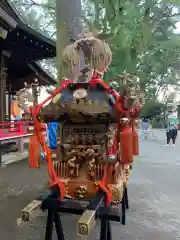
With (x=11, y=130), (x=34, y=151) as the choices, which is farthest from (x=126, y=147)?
(x=11, y=130)

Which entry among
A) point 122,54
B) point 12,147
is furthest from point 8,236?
point 12,147

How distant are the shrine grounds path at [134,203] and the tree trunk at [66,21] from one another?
2.34 metres

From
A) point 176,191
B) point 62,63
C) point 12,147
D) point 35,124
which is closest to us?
point 35,124

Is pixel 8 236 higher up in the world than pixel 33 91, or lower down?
lower down

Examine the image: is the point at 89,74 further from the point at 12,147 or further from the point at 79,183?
the point at 12,147

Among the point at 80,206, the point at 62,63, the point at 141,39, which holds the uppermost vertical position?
the point at 141,39

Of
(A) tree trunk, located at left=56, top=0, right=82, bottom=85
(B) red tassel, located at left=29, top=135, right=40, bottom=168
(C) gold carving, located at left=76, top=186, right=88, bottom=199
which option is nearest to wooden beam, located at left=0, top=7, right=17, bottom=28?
(A) tree trunk, located at left=56, top=0, right=82, bottom=85

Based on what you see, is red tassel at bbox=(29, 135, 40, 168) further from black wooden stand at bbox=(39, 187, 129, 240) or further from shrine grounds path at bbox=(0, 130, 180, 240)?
shrine grounds path at bbox=(0, 130, 180, 240)

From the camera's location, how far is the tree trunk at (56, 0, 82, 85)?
4312 mm

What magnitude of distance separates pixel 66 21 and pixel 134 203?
9.96ft

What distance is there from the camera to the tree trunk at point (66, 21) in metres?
4.31

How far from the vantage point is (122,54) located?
8.08 m

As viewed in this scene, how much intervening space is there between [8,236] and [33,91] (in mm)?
1700

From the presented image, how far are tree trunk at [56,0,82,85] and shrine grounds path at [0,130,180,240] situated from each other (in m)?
2.34
